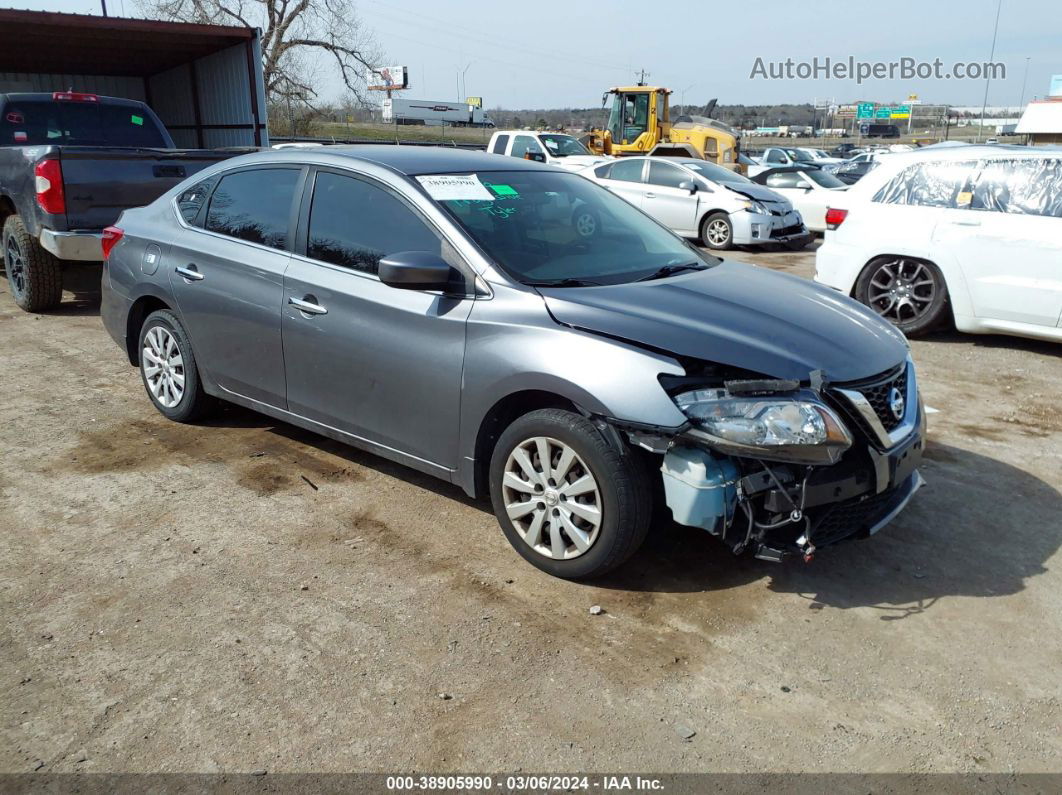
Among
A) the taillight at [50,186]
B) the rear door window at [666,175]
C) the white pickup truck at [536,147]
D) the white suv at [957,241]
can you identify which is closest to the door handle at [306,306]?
the taillight at [50,186]

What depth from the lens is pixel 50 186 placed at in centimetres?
737

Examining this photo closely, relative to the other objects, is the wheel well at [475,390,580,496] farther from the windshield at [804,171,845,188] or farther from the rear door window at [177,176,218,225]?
the windshield at [804,171,845,188]

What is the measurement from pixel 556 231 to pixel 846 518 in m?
1.86

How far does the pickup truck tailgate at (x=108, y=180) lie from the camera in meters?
7.41

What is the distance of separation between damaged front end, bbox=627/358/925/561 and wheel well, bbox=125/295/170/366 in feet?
11.4

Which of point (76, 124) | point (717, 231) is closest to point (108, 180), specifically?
point (76, 124)

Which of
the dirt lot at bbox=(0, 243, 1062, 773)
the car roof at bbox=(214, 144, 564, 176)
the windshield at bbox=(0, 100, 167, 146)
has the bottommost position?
the dirt lot at bbox=(0, 243, 1062, 773)

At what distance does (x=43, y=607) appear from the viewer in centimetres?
334

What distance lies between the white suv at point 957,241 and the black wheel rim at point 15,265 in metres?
7.62

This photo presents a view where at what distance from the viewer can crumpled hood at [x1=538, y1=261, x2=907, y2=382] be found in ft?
10.8

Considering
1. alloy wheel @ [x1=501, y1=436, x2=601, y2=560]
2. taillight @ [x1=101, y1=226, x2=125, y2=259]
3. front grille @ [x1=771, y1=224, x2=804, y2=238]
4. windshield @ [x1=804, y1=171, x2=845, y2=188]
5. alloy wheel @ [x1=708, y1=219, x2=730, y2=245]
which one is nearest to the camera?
alloy wheel @ [x1=501, y1=436, x2=601, y2=560]

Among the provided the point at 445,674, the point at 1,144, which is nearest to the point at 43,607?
the point at 445,674

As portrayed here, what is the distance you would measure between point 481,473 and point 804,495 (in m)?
1.36

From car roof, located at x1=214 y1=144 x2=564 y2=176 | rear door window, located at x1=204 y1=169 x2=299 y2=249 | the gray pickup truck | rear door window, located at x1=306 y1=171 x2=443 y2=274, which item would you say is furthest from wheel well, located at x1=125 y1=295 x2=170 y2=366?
the gray pickup truck
